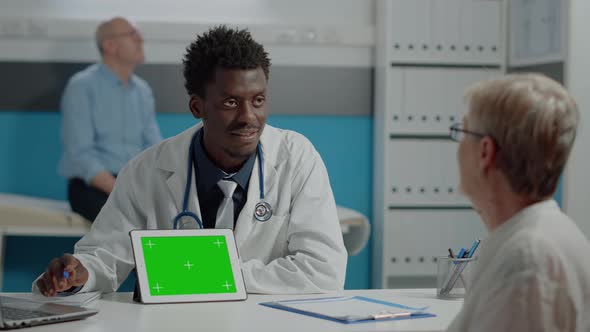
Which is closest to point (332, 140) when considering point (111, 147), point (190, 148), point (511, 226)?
point (111, 147)

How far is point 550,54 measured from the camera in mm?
3783

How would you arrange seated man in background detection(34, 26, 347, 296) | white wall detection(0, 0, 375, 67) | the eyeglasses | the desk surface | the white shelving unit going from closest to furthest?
the eyeglasses → the desk surface → seated man in background detection(34, 26, 347, 296) → white wall detection(0, 0, 375, 67) → the white shelving unit

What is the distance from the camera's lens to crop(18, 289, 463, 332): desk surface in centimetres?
139

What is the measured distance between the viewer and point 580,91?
357 centimetres

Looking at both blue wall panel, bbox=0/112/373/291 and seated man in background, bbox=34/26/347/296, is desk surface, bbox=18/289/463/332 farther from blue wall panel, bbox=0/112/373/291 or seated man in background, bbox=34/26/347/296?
blue wall panel, bbox=0/112/373/291

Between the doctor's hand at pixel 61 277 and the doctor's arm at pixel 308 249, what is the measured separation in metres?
0.35

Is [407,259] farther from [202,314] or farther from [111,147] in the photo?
[202,314]

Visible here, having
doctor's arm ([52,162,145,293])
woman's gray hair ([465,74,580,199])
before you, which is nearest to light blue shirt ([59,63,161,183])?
doctor's arm ([52,162,145,293])

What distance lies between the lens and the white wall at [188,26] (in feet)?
13.7

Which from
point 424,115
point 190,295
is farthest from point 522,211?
point 424,115

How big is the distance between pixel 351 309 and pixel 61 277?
1.96 ft

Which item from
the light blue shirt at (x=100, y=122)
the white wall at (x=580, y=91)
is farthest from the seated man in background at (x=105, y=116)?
the white wall at (x=580, y=91)

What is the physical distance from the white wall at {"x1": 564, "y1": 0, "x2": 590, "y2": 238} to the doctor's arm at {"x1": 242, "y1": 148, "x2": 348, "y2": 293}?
1837 mm

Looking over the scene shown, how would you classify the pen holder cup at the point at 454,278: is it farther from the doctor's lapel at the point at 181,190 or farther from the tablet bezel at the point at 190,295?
the doctor's lapel at the point at 181,190
